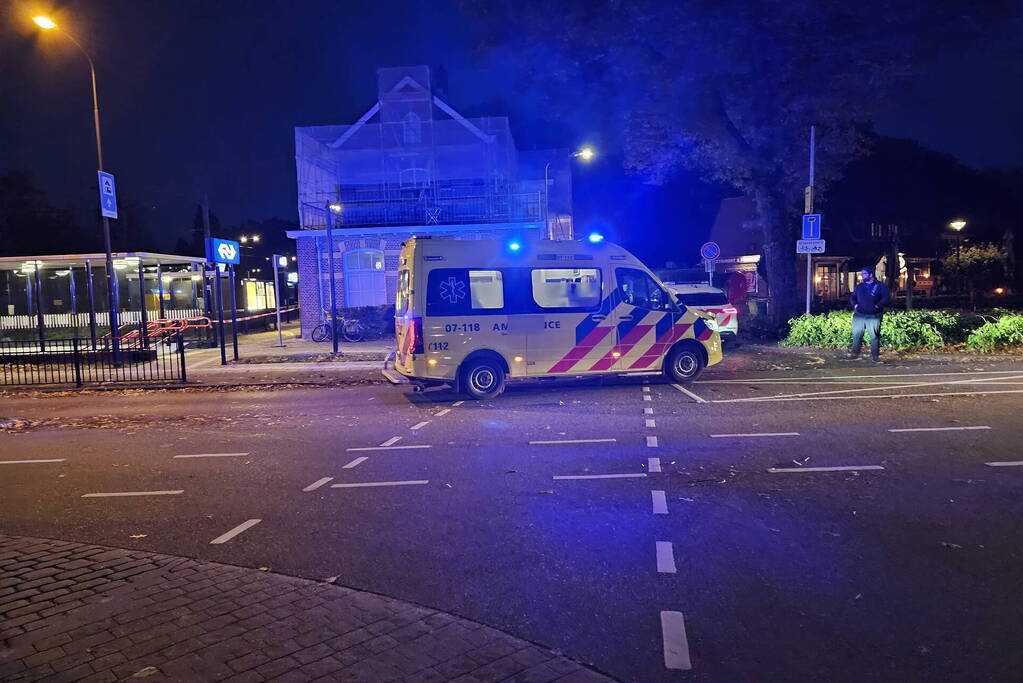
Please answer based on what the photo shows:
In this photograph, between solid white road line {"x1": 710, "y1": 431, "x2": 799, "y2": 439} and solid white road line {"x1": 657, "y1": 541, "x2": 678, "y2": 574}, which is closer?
solid white road line {"x1": 657, "y1": 541, "x2": 678, "y2": 574}

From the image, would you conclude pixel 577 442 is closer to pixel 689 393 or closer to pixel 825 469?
pixel 825 469

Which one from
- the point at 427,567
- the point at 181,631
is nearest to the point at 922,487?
the point at 427,567

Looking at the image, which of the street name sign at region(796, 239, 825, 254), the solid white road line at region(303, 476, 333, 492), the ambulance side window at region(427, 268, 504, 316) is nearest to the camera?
the solid white road line at region(303, 476, 333, 492)

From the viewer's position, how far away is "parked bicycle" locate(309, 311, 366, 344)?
79.5ft

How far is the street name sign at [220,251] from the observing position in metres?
17.6

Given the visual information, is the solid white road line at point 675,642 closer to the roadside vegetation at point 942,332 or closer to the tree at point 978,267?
the roadside vegetation at point 942,332

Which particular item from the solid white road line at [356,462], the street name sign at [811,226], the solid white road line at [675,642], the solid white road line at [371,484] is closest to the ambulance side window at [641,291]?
the solid white road line at [356,462]

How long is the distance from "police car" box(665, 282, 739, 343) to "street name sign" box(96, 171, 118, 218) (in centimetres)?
1347

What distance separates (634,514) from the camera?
556cm

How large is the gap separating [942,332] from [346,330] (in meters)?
17.7

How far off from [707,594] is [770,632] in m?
0.50

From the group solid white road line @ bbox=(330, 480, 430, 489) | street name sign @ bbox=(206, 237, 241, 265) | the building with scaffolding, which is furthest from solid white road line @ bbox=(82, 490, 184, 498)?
the building with scaffolding

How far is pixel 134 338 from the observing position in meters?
22.2

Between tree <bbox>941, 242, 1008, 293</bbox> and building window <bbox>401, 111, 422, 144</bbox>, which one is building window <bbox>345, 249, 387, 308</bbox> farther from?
tree <bbox>941, 242, 1008, 293</bbox>
